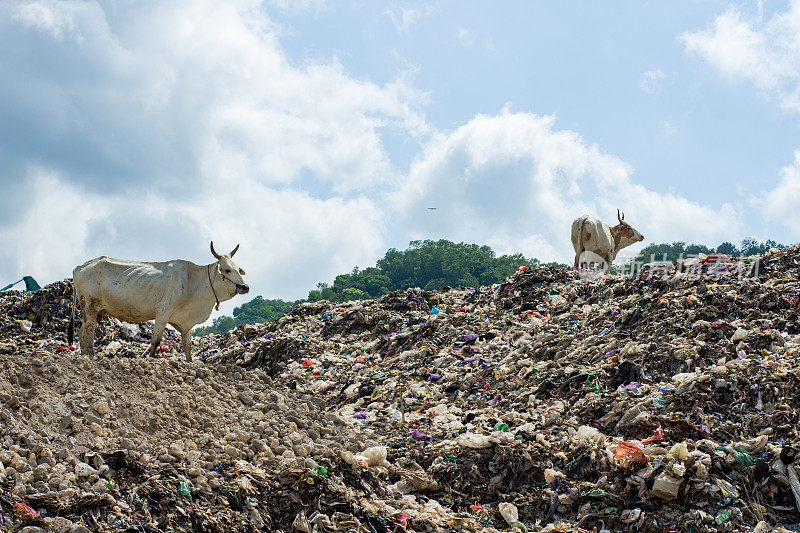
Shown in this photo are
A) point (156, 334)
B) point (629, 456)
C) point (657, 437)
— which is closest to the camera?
point (629, 456)

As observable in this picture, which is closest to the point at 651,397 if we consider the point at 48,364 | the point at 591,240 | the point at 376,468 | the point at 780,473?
the point at 780,473

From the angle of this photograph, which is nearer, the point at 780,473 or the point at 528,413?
the point at 780,473

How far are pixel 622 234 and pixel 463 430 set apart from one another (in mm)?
10571

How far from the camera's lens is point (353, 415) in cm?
868

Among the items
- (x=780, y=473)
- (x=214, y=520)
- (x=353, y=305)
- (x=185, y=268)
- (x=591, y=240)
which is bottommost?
(x=214, y=520)

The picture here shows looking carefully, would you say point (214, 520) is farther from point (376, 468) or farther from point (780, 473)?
point (780, 473)

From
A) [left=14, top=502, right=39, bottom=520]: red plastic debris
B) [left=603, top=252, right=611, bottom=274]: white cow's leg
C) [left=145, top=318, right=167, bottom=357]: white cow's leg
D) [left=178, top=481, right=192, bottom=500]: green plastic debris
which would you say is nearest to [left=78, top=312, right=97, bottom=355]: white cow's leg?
[left=145, top=318, right=167, bottom=357]: white cow's leg

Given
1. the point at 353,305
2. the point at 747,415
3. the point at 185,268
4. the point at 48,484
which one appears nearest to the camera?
the point at 48,484

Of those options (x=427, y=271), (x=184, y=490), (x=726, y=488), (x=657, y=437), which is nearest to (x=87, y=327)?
(x=184, y=490)

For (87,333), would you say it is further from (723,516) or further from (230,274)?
(723,516)

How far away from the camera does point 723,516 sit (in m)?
5.10

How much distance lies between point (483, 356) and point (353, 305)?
17.6 ft

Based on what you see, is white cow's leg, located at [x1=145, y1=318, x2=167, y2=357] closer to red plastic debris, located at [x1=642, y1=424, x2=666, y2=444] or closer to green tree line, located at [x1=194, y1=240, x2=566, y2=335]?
red plastic debris, located at [x1=642, y1=424, x2=666, y2=444]

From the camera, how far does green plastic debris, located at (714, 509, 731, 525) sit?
5.08 metres
